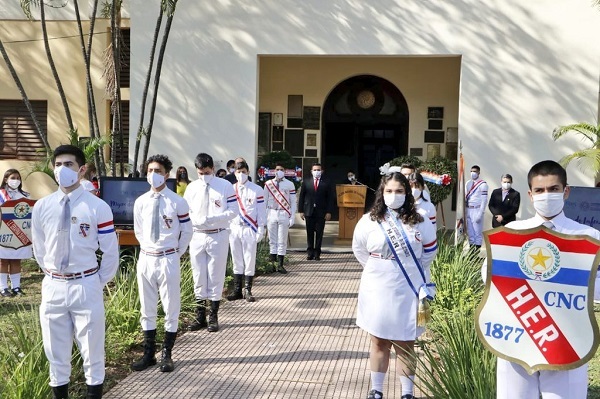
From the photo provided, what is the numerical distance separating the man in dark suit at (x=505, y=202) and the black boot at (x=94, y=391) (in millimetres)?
10839

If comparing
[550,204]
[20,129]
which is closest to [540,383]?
[550,204]

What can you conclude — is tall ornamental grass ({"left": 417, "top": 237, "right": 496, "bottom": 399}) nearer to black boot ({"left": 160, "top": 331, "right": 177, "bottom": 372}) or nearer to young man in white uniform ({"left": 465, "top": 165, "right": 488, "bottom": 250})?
black boot ({"left": 160, "top": 331, "right": 177, "bottom": 372})

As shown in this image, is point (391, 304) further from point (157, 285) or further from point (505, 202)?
point (505, 202)

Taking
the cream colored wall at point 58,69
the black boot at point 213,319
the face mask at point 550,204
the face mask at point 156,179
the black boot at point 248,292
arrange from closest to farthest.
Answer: the face mask at point 550,204, the face mask at point 156,179, the black boot at point 213,319, the black boot at point 248,292, the cream colored wall at point 58,69

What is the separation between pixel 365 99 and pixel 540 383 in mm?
16365

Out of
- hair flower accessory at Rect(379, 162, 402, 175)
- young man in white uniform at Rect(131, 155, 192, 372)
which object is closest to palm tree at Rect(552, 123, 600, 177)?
hair flower accessory at Rect(379, 162, 402, 175)

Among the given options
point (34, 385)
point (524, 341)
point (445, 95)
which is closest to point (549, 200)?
point (524, 341)

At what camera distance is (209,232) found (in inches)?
340

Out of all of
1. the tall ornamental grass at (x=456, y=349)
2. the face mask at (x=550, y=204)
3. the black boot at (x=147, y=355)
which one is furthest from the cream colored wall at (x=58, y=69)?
the face mask at (x=550, y=204)

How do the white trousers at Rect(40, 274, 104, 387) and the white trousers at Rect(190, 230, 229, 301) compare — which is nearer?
the white trousers at Rect(40, 274, 104, 387)

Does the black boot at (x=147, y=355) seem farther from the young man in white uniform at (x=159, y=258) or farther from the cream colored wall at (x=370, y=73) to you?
the cream colored wall at (x=370, y=73)

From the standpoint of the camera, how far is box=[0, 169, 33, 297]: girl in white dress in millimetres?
10852

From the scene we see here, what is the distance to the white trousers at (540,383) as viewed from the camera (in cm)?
385

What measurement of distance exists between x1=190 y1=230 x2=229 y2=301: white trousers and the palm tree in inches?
291
